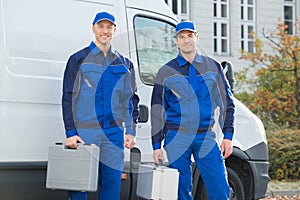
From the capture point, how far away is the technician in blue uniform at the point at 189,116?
18.5ft

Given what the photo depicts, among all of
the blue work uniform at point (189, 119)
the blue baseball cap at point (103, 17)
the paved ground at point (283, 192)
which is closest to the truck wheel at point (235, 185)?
the blue work uniform at point (189, 119)

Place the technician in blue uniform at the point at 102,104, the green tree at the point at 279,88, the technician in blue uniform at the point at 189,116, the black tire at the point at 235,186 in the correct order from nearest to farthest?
1. the technician in blue uniform at the point at 102,104
2. the technician in blue uniform at the point at 189,116
3. the black tire at the point at 235,186
4. the green tree at the point at 279,88

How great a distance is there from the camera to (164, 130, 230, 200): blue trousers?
5.65 meters

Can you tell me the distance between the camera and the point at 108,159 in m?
5.42

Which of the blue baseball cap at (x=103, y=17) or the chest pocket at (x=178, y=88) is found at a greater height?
the blue baseball cap at (x=103, y=17)

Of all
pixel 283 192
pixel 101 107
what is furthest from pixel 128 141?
pixel 283 192

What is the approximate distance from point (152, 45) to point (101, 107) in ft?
4.01

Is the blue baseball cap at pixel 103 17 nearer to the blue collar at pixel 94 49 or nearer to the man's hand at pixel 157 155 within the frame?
the blue collar at pixel 94 49

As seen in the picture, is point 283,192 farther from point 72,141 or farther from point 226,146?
point 72,141

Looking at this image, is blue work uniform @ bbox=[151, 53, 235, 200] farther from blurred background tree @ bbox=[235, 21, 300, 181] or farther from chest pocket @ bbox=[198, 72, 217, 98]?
blurred background tree @ bbox=[235, 21, 300, 181]

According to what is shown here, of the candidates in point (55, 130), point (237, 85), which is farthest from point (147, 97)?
point (237, 85)

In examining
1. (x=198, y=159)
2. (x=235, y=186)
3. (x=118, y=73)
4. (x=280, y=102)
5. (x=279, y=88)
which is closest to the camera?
(x=118, y=73)

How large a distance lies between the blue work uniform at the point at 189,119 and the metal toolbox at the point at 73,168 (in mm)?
764

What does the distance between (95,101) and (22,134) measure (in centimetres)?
67
